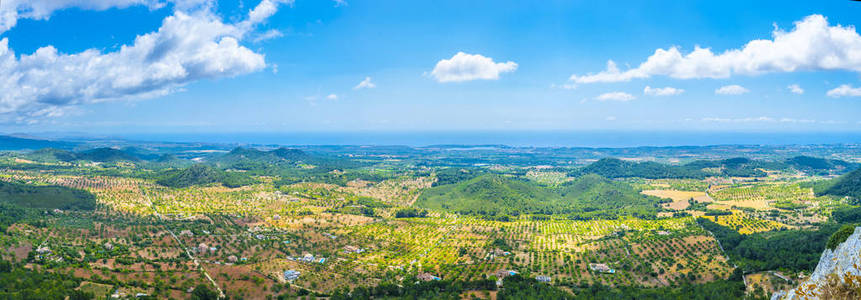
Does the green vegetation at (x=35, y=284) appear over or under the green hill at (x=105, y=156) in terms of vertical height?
under

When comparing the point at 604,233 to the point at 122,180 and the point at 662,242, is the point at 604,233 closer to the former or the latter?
the point at 662,242

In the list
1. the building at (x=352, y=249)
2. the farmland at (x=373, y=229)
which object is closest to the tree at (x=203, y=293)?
the farmland at (x=373, y=229)

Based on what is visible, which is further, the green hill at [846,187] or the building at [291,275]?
the green hill at [846,187]

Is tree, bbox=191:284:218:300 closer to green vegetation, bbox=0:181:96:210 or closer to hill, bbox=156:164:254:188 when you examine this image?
green vegetation, bbox=0:181:96:210

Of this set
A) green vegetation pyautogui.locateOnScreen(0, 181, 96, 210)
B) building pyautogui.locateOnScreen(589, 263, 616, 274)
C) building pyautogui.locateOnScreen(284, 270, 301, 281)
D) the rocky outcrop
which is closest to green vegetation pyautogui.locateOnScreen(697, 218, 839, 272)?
building pyautogui.locateOnScreen(589, 263, 616, 274)

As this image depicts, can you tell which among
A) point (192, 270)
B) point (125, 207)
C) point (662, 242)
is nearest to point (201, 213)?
point (125, 207)

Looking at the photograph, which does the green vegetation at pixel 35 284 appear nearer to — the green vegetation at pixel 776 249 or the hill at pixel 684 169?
the green vegetation at pixel 776 249

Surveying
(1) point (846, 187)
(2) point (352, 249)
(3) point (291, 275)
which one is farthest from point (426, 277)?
(1) point (846, 187)
